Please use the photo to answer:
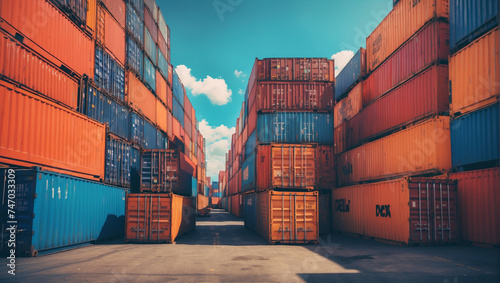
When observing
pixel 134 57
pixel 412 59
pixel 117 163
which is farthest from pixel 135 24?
pixel 412 59

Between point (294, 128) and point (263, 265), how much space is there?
38.6ft

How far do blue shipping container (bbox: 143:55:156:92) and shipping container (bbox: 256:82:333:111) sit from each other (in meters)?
8.12

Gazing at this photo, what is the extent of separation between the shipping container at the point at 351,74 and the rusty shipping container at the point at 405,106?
2756 mm

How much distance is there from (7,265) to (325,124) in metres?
16.6

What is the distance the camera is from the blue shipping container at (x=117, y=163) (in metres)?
16.8

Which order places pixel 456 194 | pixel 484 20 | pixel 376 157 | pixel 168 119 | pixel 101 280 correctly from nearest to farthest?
pixel 101 280
pixel 484 20
pixel 456 194
pixel 376 157
pixel 168 119

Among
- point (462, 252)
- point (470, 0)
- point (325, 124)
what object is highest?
point (470, 0)

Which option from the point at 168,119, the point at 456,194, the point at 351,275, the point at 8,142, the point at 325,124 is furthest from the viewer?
the point at 168,119

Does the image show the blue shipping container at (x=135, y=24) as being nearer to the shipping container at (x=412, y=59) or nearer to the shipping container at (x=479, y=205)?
the shipping container at (x=412, y=59)

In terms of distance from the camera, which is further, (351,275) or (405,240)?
(405,240)

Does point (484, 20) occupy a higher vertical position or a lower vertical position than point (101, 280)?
higher

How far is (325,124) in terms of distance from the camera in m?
20.8

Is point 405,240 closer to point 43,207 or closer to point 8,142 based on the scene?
point 43,207

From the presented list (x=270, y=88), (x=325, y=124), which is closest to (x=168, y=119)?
(x=270, y=88)
